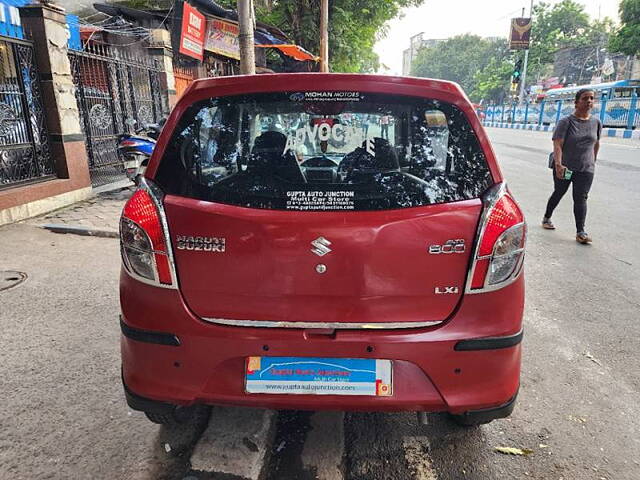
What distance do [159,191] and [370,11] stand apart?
66.5 ft

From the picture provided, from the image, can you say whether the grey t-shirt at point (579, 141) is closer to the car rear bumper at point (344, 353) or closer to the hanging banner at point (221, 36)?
the car rear bumper at point (344, 353)

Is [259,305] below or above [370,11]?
below

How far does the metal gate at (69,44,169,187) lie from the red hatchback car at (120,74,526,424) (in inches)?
293

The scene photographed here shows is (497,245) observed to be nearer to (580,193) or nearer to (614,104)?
(580,193)

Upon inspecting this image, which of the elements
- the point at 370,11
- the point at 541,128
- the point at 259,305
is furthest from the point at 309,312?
the point at 541,128

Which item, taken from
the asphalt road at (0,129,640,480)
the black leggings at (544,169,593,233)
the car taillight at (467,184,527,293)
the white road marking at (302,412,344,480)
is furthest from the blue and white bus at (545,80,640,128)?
the white road marking at (302,412,344,480)

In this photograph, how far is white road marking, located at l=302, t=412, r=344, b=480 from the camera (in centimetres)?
203

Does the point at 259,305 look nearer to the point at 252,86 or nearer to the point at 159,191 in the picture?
the point at 159,191

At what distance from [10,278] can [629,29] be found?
41547mm

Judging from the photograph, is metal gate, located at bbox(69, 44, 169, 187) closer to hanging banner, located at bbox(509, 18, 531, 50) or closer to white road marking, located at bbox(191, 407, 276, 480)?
white road marking, located at bbox(191, 407, 276, 480)

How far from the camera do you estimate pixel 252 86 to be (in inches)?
72.2

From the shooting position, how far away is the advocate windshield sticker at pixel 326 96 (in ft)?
6.03

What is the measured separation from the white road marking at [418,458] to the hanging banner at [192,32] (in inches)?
439

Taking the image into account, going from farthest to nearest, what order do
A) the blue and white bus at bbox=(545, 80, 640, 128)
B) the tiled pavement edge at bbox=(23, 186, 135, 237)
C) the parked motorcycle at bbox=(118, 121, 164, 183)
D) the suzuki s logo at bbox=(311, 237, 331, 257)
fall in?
the blue and white bus at bbox=(545, 80, 640, 128) < the parked motorcycle at bbox=(118, 121, 164, 183) < the tiled pavement edge at bbox=(23, 186, 135, 237) < the suzuki s logo at bbox=(311, 237, 331, 257)
